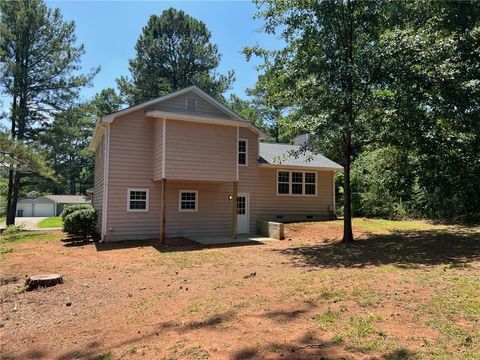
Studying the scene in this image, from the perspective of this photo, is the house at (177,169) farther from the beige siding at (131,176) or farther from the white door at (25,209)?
the white door at (25,209)

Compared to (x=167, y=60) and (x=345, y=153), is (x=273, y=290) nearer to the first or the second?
(x=345, y=153)

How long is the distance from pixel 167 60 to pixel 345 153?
2742 cm

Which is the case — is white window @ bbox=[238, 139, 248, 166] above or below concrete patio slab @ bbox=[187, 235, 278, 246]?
above

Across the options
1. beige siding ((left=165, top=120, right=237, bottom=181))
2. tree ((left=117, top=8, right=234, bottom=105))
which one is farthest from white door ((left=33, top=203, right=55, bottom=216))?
beige siding ((left=165, top=120, right=237, bottom=181))

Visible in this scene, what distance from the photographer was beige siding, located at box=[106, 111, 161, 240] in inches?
602

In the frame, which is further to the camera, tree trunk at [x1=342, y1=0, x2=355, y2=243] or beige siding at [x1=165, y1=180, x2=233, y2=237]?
beige siding at [x1=165, y1=180, x2=233, y2=237]

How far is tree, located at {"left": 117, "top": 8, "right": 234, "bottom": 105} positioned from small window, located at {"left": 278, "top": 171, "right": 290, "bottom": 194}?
18278 mm

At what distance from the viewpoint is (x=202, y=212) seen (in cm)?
1705

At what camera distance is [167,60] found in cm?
3650

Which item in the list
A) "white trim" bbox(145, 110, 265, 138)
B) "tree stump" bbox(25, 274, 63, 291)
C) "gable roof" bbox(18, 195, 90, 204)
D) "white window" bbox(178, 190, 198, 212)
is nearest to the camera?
"tree stump" bbox(25, 274, 63, 291)

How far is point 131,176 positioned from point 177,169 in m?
2.36

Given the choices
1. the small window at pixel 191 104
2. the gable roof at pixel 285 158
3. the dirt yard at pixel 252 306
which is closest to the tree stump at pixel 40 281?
the dirt yard at pixel 252 306

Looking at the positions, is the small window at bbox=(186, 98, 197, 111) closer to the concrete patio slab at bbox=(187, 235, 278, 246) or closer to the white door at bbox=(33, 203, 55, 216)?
the concrete patio slab at bbox=(187, 235, 278, 246)

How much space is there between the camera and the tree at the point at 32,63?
24.9 m
